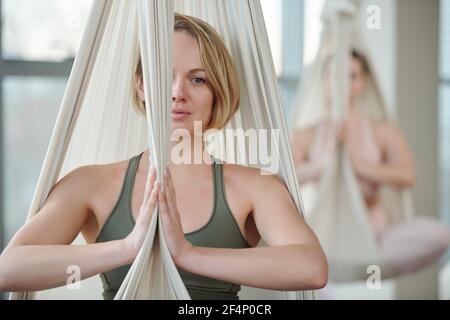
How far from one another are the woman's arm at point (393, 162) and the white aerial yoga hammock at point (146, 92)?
4.53 feet

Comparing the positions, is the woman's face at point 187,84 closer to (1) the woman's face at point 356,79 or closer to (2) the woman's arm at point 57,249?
(2) the woman's arm at point 57,249

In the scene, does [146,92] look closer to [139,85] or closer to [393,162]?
[139,85]

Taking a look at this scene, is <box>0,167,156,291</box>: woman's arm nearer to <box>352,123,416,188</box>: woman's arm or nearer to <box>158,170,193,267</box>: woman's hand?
<box>158,170,193,267</box>: woman's hand

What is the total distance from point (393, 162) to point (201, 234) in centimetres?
155

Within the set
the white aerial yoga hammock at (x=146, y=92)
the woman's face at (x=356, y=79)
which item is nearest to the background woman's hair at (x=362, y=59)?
the woman's face at (x=356, y=79)

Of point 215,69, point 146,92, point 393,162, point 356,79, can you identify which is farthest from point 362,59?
point 146,92

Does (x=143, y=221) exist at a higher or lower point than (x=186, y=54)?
lower

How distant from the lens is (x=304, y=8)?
2.60 m

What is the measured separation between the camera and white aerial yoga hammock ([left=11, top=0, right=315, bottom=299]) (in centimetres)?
81

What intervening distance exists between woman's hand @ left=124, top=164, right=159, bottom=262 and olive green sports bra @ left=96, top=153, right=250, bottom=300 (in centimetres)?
7

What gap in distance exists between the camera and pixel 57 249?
2.68 feet

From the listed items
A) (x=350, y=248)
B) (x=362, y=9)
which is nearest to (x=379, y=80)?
(x=362, y=9)

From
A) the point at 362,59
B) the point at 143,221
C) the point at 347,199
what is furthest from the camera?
the point at 362,59
